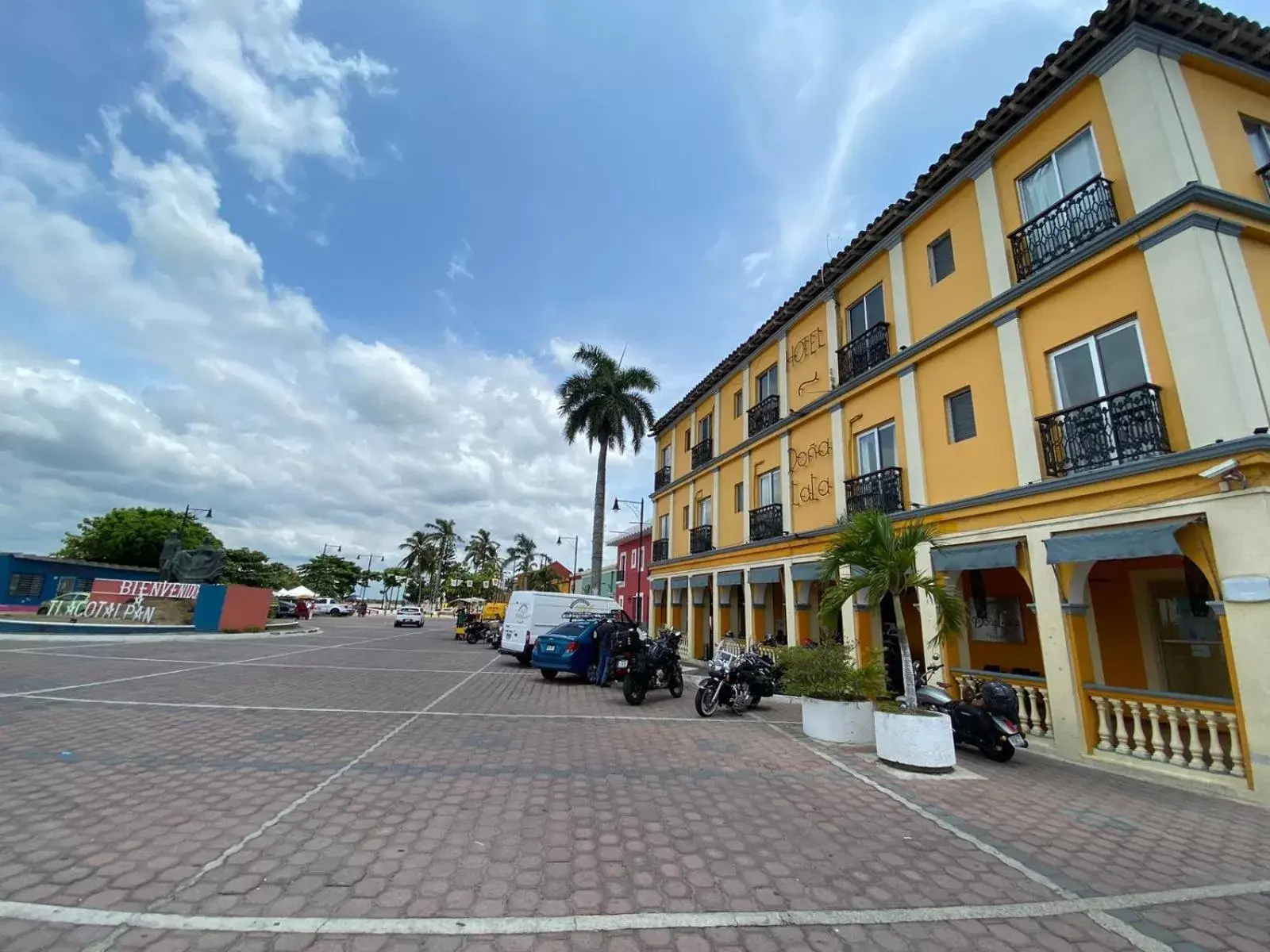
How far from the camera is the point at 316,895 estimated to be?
3.30 m

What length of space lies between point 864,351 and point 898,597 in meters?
7.18

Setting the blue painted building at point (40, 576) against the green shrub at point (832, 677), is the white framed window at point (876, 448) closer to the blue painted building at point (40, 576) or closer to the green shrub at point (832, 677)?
the green shrub at point (832, 677)

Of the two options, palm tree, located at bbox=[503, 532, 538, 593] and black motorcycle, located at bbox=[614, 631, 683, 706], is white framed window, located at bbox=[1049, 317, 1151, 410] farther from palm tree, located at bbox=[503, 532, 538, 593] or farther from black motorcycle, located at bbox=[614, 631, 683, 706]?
palm tree, located at bbox=[503, 532, 538, 593]

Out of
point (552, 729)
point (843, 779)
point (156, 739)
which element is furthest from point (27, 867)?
point (843, 779)

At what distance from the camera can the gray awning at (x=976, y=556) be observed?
8641mm

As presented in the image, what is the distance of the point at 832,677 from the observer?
27.8 ft

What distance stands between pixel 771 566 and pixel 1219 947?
12.4m

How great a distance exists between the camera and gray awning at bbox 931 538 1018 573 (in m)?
8.64

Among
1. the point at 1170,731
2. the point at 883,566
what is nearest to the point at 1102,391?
the point at 883,566

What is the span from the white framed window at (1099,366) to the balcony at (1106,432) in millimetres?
193

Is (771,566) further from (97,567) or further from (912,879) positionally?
(97,567)

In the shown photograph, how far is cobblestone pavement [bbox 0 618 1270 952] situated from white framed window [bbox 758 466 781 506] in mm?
8912

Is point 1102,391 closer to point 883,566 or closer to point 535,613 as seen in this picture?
point 883,566

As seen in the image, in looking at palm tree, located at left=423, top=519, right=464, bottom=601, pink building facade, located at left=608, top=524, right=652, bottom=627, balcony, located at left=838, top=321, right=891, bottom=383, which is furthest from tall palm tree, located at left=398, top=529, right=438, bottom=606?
balcony, located at left=838, top=321, right=891, bottom=383
